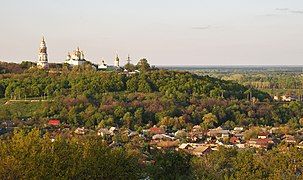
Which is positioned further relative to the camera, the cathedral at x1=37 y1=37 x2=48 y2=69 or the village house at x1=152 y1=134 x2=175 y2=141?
the cathedral at x1=37 y1=37 x2=48 y2=69

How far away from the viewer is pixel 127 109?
156ft

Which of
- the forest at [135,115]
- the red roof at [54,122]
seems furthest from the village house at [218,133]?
the red roof at [54,122]

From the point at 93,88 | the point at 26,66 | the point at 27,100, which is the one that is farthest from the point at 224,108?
the point at 26,66

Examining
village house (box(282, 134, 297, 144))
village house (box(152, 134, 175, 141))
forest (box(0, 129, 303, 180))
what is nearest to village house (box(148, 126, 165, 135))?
village house (box(152, 134, 175, 141))

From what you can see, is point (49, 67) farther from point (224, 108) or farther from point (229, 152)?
point (229, 152)

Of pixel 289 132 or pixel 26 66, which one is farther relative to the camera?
pixel 26 66

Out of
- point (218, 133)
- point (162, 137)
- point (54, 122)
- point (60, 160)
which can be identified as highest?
point (60, 160)

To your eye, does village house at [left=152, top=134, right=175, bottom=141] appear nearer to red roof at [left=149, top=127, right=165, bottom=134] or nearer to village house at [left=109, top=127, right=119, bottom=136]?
red roof at [left=149, top=127, right=165, bottom=134]

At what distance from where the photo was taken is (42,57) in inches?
2486

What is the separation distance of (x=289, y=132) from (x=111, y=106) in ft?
49.6

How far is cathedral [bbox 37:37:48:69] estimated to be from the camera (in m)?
62.3

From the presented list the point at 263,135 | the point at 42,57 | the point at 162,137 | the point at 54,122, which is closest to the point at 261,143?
the point at 263,135

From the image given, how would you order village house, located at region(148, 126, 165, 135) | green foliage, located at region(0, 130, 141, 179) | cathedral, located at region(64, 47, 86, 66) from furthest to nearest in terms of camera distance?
cathedral, located at region(64, 47, 86, 66) < village house, located at region(148, 126, 165, 135) < green foliage, located at region(0, 130, 141, 179)

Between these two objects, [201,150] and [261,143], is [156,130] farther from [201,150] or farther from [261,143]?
[201,150]
